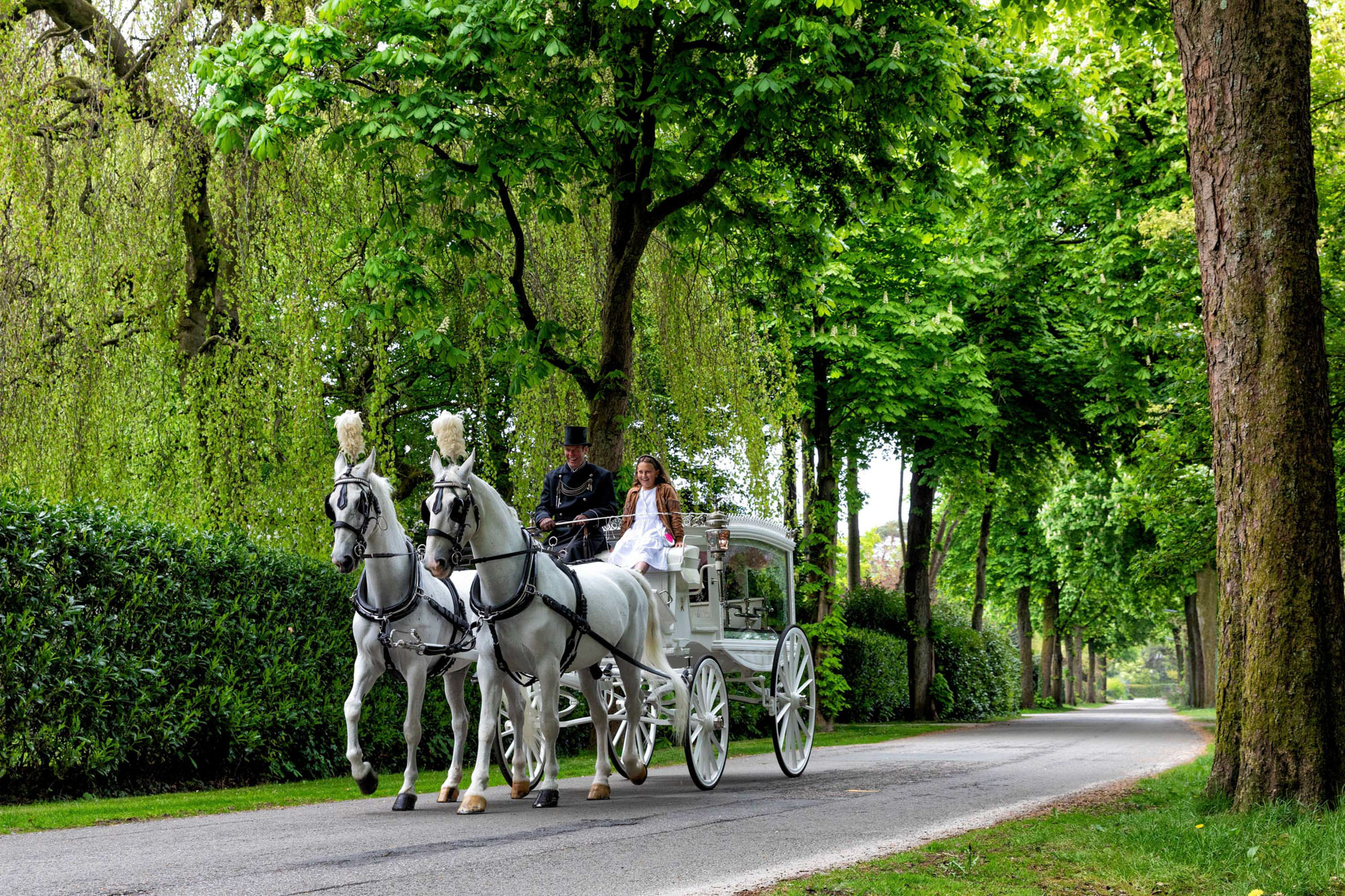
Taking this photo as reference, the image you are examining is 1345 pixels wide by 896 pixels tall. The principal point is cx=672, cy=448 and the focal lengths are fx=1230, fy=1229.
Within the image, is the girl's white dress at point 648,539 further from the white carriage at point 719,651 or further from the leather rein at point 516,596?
the leather rein at point 516,596

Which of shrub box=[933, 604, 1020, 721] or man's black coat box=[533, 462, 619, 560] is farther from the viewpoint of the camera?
shrub box=[933, 604, 1020, 721]

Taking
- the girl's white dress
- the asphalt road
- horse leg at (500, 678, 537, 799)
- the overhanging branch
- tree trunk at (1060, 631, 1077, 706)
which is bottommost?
tree trunk at (1060, 631, 1077, 706)

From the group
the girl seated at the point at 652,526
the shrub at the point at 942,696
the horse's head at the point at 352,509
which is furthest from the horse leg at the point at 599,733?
the shrub at the point at 942,696

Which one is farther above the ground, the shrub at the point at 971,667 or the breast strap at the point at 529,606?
the breast strap at the point at 529,606

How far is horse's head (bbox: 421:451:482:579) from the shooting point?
28.7ft

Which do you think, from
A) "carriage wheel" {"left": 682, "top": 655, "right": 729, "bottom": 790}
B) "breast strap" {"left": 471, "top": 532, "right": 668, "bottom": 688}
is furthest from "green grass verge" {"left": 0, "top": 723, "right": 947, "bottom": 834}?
"breast strap" {"left": 471, "top": 532, "right": 668, "bottom": 688}

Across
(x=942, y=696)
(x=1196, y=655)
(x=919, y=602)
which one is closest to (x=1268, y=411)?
(x=919, y=602)

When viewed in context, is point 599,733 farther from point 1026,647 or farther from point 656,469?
point 1026,647

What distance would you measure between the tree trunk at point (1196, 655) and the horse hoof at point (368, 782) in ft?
122

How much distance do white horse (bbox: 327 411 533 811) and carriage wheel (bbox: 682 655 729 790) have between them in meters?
1.54

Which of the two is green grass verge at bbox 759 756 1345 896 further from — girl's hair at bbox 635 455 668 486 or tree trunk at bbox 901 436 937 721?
tree trunk at bbox 901 436 937 721

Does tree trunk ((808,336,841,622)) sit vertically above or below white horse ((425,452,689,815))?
above

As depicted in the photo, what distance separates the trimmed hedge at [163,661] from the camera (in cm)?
1072

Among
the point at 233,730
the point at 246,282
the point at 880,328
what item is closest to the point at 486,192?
the point at 246,282
